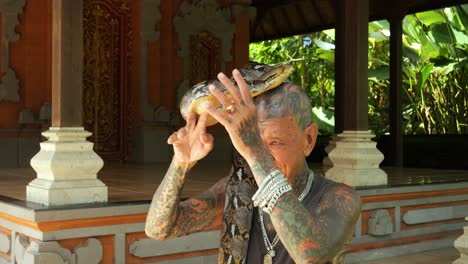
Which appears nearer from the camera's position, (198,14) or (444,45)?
(198,14)

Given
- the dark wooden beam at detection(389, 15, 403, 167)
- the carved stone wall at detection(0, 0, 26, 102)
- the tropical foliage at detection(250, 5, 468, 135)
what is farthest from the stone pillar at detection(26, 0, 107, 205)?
the tropical foliage at detection(250, 5, 468, 135)

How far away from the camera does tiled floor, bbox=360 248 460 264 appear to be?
6.55 meters

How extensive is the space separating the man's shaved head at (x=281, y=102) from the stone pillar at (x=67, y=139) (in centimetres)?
331

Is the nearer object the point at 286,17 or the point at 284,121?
the point at 284,121

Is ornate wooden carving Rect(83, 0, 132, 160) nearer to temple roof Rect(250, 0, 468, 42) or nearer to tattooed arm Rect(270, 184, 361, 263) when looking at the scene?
temple roof Rect(250, 0, 468, 42)

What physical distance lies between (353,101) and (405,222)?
4.70 feet

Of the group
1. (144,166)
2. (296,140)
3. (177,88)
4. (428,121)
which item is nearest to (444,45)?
(428,121)

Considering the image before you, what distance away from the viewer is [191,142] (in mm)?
1878

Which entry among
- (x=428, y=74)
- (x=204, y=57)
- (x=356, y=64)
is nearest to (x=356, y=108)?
(x=356, y=64)

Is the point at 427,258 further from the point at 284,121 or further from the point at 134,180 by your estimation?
the point at 284,121

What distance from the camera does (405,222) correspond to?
6.98 m

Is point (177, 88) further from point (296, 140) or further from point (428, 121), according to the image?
point (296, 140)

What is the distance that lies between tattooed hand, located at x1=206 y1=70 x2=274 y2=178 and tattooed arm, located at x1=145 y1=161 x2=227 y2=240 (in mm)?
360

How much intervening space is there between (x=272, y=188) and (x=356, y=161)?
5.14 m
